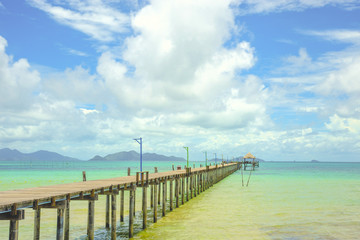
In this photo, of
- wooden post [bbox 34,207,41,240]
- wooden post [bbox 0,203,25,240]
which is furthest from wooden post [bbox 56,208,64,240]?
wooden post [bbox 0,203,25,240]

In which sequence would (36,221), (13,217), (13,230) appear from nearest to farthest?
(13,230) → (13,217) → (36,221)

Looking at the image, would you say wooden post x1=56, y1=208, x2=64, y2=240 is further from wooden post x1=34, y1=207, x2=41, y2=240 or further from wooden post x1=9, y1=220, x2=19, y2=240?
wooden post x1=9, y1=220, x2=19, y2=240

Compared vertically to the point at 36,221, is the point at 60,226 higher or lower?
lower

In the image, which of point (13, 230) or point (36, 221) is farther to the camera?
point (36, 221)

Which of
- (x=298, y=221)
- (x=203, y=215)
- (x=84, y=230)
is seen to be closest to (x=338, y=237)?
(x=298, y=221)

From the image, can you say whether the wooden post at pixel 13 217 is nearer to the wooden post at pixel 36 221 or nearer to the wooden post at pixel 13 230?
the wooden post at pixel 13 230

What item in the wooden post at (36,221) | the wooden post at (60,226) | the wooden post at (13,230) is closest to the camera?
the wooden post at (13,230)

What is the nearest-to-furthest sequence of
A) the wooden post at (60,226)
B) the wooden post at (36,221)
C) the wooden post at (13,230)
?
the wooden post at (13,230)
the wooden post at (36,221)
the wooden post at (60,226)

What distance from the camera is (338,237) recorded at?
55.3 ft

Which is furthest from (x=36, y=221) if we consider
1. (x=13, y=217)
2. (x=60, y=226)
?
(x=13, y=217)

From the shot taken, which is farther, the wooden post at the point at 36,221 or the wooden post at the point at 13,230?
the wooden post at the point at 36,221

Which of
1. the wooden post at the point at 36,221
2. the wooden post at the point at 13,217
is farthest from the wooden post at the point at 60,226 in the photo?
the wooden post at the point at 13,217

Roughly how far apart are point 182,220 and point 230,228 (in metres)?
3.32

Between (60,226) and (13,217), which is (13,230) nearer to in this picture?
(13,217)
